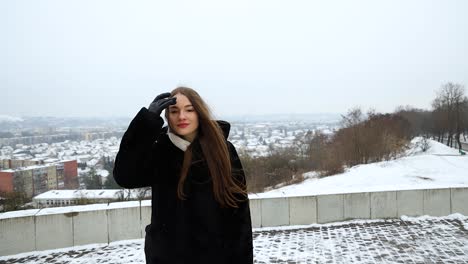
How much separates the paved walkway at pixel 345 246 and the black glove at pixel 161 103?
3771 millimetres

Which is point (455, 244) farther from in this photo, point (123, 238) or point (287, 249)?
point (123, 238)

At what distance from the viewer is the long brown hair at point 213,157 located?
1917mm

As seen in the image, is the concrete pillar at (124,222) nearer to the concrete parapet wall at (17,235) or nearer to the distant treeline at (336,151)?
the concrete parapet wall at (17,235)

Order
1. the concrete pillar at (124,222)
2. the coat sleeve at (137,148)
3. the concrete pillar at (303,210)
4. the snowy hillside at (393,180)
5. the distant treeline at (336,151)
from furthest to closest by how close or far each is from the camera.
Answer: the distant treeline at (336,151), the snowy hillside at (393,180), the concrete pillar at (303,210), the concrete pillar at (124,222), the coat sleeve at (137,148)

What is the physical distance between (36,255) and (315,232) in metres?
4.75

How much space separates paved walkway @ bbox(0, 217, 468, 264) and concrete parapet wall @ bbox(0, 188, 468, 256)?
0.18m

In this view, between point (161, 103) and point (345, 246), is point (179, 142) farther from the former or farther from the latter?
point (345, 246)

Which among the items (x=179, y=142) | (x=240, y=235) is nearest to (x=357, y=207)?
(x=240, y=235)

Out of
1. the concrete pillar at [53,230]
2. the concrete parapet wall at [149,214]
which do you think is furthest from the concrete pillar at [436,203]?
the concrete pillar at [53,230]

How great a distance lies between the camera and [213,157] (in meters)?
1.94

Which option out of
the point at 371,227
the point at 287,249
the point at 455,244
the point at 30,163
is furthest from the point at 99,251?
the point at 30,163

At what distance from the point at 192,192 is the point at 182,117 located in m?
0.44

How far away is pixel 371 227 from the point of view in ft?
20.4

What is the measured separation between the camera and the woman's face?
1.91 meters
